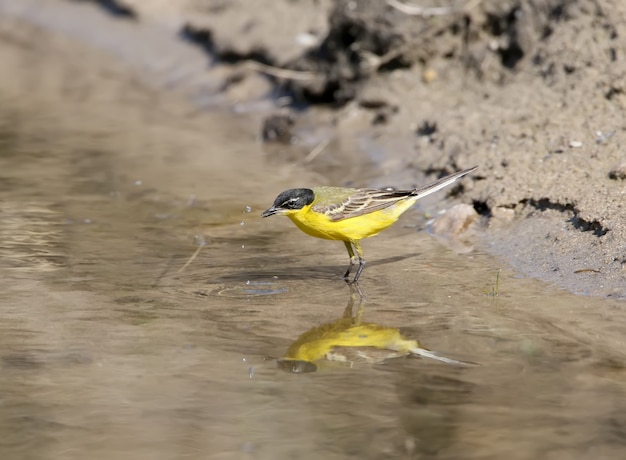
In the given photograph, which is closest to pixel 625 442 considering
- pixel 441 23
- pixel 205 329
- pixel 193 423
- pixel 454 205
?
pixel 193 423

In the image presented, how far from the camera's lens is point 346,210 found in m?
7.67

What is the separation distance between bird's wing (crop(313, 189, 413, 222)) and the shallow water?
0.50 metres

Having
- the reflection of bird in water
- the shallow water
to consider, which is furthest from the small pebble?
the reflection of bird in water

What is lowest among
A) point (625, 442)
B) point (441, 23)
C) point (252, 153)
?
point (252, 153)

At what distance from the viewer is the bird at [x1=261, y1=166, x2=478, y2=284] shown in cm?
758

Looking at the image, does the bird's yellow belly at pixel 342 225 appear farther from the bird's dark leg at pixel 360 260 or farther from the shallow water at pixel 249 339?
the shallow water at pixel 249 339

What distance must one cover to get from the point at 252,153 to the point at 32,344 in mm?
6075

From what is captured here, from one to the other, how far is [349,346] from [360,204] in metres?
1.82

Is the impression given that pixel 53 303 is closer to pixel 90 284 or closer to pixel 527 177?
pixel 90 284

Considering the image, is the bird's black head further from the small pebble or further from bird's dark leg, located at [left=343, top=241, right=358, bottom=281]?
the small pebble

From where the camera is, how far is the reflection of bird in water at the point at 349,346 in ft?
19.4

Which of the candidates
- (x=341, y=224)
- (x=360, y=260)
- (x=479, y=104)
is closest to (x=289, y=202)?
(x=341, y=224)

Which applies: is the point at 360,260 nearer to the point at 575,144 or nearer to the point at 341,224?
the point at 341,224

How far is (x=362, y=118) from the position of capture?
1207 cm
